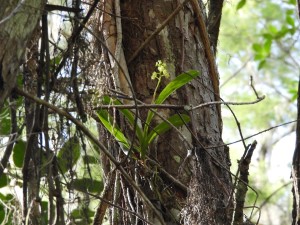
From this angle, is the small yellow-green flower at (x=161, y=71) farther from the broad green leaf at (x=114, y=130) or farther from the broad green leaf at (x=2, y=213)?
the broad green leaf at (x=2, y=213)

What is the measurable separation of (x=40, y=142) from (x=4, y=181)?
911mm

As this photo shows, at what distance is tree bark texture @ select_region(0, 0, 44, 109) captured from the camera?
1371 millimetres

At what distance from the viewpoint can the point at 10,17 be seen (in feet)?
4.55

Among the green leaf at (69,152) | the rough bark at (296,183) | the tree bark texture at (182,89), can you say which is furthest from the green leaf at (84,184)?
the rough bark at (296,183)

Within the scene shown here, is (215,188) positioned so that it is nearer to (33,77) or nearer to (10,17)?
(33,77)

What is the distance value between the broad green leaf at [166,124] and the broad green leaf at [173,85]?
0.02 meters

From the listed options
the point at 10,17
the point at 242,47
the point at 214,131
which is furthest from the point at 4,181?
the point at 242,47

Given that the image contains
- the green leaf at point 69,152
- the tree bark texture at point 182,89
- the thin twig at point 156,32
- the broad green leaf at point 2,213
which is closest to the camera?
the green leaf at point 69,152

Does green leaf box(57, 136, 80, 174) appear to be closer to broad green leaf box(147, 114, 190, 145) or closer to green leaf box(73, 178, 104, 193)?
green leaf box(73, 178, 104, 193)

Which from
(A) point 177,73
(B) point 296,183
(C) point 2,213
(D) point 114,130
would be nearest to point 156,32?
(A) point 177,73

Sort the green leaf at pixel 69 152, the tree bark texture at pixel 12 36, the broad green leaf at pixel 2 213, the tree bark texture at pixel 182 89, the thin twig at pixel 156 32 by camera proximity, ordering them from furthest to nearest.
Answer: the broad green leaf at pixel 2 213
the thin twig at pixel 156 32
the tree bark texture at pixel 182 89
the green leaf at pixel 69 152
the tree bark texture at pixel 12 36

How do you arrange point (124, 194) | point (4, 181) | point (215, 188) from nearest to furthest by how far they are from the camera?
point (215, 188) → point (124, 194) → point (4, 181)

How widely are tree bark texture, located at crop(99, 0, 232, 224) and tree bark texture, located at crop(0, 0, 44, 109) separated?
74 centimetres

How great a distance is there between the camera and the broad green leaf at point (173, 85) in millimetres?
2066
